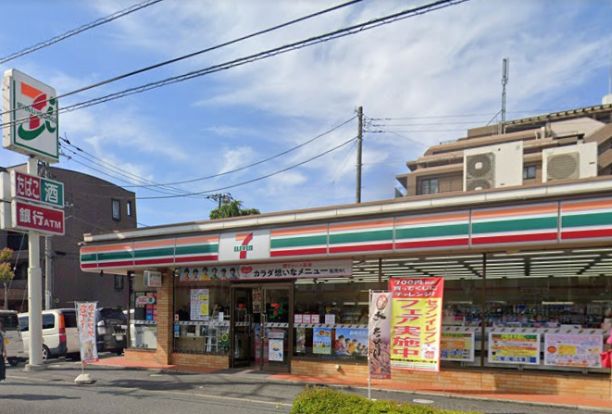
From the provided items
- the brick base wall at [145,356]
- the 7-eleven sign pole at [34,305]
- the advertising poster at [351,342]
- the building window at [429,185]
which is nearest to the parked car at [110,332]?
the 7-eleven sign pole at [34,305]

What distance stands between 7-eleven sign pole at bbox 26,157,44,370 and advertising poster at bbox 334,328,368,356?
881 centimetres

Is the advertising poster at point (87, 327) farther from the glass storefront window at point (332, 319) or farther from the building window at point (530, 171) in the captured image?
the building window at point (530, 171)

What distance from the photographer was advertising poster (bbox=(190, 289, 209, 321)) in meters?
13.6

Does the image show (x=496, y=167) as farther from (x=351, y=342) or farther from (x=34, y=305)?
(x=34, y=305)

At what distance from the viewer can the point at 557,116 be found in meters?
50.0

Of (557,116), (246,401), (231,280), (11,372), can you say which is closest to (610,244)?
(246,401)

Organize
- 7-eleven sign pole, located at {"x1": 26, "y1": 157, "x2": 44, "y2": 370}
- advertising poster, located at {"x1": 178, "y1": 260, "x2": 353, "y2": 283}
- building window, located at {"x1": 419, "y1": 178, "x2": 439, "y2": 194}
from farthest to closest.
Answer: building window, located at {"x1": 419, "y1": 178, "x2": 439, "y2": 194} < 7-eleven sign pole, located at {"x1": 26, "y1": 157, "x2": 44, "y2": 370} < advertising poster, located at {"x1": 178, "y1": 260, "x2": 353, "y2": 283}

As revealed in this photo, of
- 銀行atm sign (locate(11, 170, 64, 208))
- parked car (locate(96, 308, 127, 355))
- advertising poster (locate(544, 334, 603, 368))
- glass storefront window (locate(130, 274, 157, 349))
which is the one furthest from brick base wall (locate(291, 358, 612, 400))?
銀行atm sign (locate(11, 170, 64, 208))

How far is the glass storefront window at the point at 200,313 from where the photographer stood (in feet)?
43.8

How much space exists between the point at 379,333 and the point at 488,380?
3071mm

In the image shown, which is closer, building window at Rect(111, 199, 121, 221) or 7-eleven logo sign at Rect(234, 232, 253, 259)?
7-eleven logo sign at Rect(234, 232, 253, 259)

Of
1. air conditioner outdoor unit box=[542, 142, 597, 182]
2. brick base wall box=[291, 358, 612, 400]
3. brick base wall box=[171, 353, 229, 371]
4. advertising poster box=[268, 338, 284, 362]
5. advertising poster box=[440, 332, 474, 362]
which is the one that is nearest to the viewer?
brick base wall box=[291, 358, 612, 400]

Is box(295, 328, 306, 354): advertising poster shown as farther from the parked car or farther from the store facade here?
the parked car

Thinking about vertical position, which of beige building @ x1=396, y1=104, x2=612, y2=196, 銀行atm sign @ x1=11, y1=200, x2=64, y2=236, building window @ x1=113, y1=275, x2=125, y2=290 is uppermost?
beige building @ x1=396, y1=104, x2=612, y2=196
